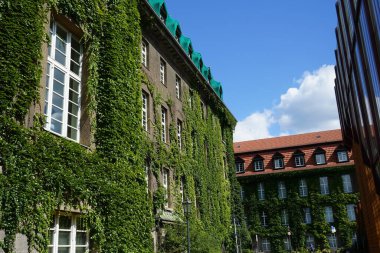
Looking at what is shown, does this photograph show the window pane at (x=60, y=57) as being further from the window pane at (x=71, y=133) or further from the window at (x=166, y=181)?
the window at (x=166, y=181)

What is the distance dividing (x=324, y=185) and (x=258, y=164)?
8.21m

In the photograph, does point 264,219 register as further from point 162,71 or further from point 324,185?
point 162,71

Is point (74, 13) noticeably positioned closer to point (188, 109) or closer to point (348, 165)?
point (188, 109)

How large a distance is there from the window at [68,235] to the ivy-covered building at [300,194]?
35257mm

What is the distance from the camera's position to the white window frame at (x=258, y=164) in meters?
50.1

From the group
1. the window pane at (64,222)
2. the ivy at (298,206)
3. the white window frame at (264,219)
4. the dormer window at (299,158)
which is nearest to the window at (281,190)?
the ivy at (298,206)

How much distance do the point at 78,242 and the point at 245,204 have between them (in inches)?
1554

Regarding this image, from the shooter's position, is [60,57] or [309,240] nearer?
[60,57]

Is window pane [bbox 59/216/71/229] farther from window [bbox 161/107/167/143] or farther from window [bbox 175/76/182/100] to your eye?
window [bbox 175/76/182/100]

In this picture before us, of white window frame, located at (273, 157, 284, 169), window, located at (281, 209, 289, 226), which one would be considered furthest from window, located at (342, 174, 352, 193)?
white window frame, located at (273, 157, 284, 169)

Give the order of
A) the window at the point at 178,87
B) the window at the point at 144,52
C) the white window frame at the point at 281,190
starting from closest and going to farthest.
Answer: the window at the point at 144,52 < the window at the point at 178,87 < the white window frame at the point at 281,190

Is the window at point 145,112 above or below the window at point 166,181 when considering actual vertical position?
above

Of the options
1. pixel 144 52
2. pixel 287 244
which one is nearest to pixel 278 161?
pixel 287 244

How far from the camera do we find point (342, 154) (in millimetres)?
47125
